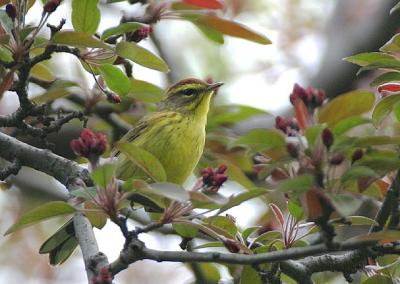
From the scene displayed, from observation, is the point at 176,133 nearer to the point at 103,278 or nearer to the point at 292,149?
the point at 103,278

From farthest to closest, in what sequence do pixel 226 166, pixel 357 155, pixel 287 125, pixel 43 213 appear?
pixel 226 166 < pixel 287 125 < pixel 43 213 < pixel 357 155

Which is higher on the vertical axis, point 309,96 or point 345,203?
point 309,96

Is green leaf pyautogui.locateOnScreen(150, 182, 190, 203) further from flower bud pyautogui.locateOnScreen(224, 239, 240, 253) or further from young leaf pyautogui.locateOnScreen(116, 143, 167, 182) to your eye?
flower bud pyautogui.locateOnScreen(224, 239, 240, 253)

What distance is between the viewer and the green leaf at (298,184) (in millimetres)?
2408

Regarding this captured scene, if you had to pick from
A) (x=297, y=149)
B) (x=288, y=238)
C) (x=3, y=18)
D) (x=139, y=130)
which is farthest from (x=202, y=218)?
(x=139, y=130)

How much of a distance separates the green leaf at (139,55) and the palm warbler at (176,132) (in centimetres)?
82

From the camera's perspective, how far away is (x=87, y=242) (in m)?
3.01

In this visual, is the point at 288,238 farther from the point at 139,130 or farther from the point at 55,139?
the point at 55,139

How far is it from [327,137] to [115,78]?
1.23 metres

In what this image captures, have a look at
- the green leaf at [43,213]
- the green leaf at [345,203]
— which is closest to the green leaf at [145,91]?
the green leaf at [43,213]

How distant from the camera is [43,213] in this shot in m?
2.75

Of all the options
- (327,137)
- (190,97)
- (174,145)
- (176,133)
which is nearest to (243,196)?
(327,137)

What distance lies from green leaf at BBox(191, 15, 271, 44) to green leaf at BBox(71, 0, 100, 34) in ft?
2.18

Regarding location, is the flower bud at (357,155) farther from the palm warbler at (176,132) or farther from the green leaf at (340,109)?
the palm warbler at (176,132)
